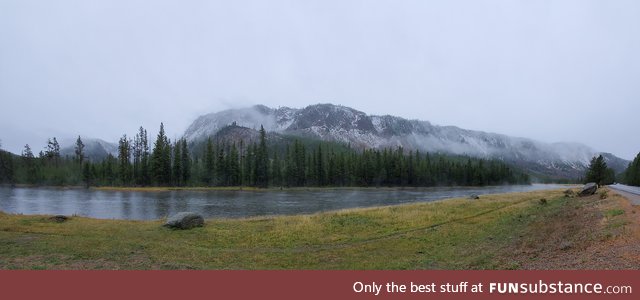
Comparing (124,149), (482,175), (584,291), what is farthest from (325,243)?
(482,175)

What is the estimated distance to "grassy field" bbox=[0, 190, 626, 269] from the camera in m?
21.6

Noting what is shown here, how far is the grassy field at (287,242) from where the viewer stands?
2162cm

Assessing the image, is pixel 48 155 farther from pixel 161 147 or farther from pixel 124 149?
pixel 161 147

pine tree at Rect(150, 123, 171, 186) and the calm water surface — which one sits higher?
pine tree at Rect(150, 123, 171, 186)

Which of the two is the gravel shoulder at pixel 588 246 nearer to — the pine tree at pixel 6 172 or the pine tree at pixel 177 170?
the pine tree at pixel 177 170

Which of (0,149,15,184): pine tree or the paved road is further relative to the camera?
(0,149,15,184): pine tree

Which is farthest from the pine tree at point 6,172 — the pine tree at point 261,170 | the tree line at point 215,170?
the pine tree at point 261,170

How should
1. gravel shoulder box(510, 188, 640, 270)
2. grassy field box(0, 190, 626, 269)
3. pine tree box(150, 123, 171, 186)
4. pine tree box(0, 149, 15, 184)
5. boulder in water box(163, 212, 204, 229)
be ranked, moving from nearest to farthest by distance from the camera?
gravel shoulder box(510, 188, 640, 270), grassy field box(0, 190, 626, 269), boulder in water box(163, 212, 204, 229), pine tree box(150, 123, 171, 186), pine tree box(0, 149, 15, 184)

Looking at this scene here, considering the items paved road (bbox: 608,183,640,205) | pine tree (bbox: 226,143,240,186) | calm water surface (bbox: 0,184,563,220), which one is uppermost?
pine tree (bbox: 226,143,240,186)

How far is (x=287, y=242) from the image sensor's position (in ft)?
99.1

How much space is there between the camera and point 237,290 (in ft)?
42.3

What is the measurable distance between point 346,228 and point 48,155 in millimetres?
197731

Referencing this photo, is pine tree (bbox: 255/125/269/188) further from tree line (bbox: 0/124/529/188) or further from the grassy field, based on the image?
the grassy field

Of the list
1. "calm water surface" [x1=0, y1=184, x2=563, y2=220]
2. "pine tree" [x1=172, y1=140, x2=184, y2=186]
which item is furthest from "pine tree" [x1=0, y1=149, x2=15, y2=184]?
"calm water surface" [x1=0, y1=184, x2=563, y2=220]
